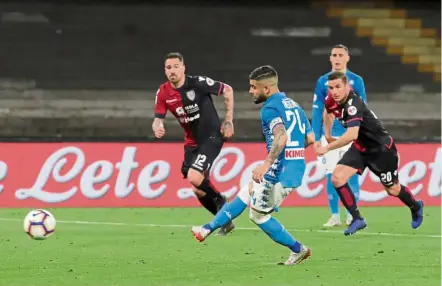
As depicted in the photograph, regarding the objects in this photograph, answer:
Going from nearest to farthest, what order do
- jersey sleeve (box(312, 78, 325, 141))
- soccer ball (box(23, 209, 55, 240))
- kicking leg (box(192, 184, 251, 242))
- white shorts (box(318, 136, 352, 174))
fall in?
kicking leg (box(192, 184, 251, 242)), soccer ball (box(23, 209, 55, 240)), jersey sleeve (box(312, 78, 325, 141)), white shorts (box(318, 136, 352, 174))

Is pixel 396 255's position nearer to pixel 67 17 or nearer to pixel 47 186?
pixel 47 186

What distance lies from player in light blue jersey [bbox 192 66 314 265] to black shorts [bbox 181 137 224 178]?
8.31ft

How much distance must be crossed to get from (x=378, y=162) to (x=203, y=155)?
177cm

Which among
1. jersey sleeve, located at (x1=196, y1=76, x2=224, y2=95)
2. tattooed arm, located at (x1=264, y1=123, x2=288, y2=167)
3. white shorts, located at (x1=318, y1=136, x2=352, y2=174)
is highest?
jersey sleeve, located at (x1=196, y1=76, x2=224, y2=95)

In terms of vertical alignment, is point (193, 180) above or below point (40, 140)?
below

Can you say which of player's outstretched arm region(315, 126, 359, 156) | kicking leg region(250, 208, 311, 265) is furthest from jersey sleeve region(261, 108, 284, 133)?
player's outstretched arm region(315, 126, 359, 156)

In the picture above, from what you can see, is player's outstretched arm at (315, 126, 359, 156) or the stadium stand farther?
the stadium stand

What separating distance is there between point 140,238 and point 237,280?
321cm

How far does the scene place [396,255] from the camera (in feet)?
28.3

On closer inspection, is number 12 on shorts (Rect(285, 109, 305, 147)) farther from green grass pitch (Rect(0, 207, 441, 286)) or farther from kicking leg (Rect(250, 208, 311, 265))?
green grass pitch (Rect(0, 207, 441, 286))

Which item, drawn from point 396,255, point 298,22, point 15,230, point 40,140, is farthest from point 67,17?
point 396,255

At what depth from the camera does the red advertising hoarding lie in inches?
556

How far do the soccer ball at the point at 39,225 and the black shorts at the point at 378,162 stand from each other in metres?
3.01

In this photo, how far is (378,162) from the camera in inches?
404
